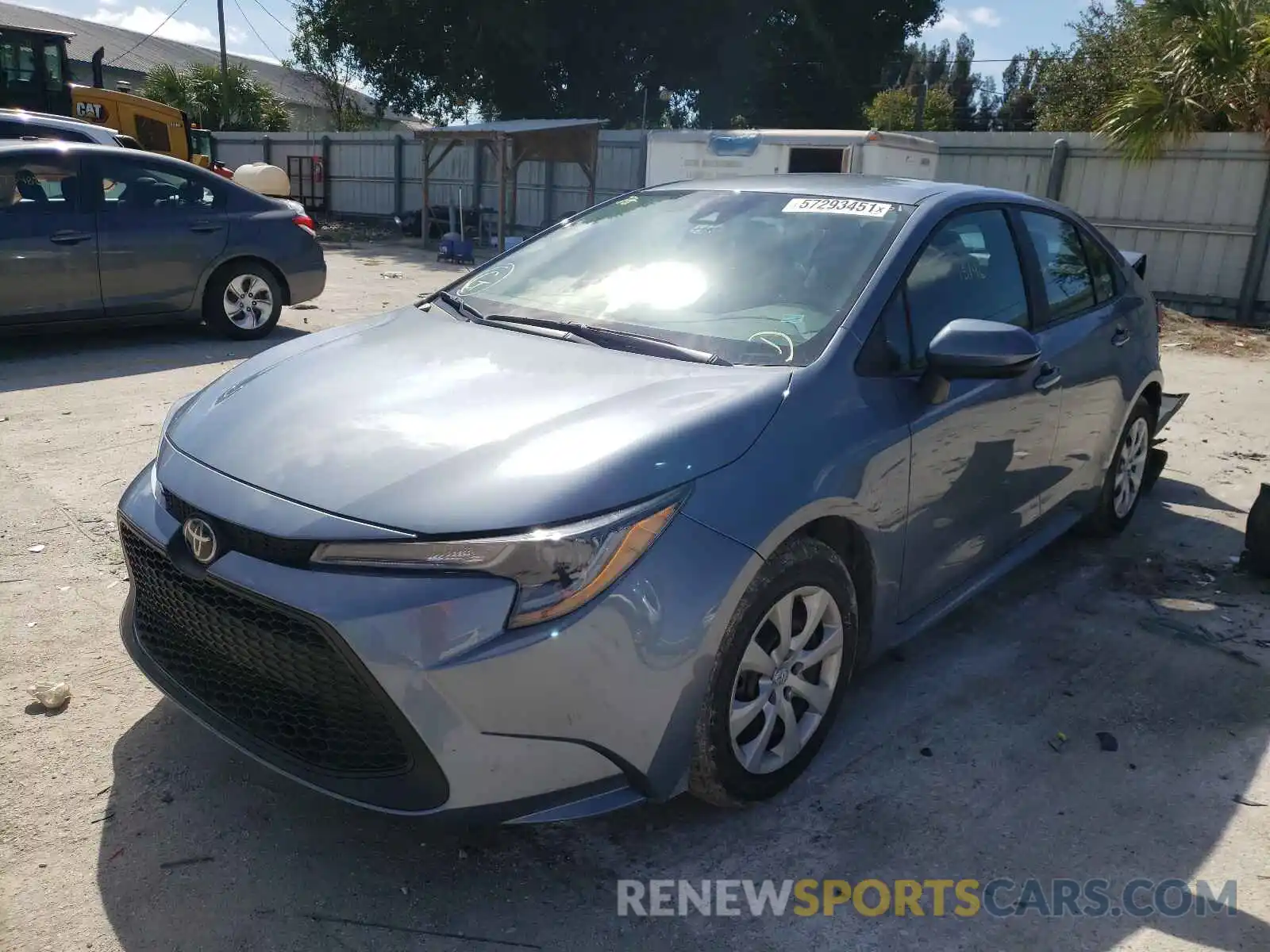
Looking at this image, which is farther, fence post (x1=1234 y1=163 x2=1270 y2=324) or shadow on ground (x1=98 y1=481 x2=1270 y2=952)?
fence post (x1=1234 y1=163 x2=1270 y2=324)

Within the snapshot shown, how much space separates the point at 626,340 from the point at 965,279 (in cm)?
125

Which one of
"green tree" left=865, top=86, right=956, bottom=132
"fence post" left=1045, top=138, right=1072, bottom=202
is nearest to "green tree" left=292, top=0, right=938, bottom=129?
"green tree" left=865, top=86, right=956, bottom=132

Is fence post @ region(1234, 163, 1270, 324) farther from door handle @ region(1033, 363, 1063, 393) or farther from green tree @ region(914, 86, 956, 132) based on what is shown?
green tree @ region(914, 86, 956, 132)

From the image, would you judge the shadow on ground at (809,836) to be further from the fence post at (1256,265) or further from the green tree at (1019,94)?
the green tree at (1019,94)

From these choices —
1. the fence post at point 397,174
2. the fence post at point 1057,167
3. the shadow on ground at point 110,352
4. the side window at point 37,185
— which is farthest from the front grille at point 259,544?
the fence post at point 397,174

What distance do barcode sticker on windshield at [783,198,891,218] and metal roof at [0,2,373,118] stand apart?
46.4 meters

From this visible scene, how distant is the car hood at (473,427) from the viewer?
7.29 ft

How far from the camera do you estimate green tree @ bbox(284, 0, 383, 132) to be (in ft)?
96.7

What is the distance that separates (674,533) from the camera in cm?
228

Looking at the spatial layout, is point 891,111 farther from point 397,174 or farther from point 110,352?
point 110,352

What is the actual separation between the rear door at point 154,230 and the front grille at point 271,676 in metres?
5.95

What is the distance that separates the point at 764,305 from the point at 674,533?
1.10 metres

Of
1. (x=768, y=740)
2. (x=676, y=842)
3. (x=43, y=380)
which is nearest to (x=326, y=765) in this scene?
(x=676, y=842)

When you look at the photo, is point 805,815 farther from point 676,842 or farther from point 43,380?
point 43,380
